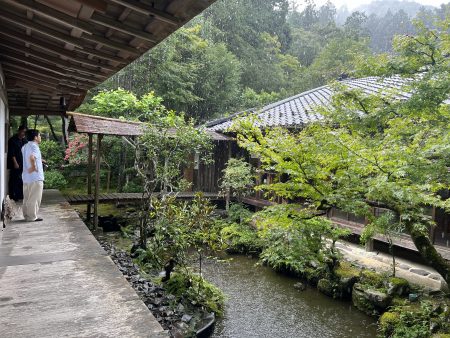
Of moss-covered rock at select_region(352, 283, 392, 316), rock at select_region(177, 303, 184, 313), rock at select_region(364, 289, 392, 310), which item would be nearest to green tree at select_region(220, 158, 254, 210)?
moss-covered rock at select_region(352, 283, 392, 316)

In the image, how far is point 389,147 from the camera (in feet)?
15.4

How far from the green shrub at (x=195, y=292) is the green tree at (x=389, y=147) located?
9.00 feet

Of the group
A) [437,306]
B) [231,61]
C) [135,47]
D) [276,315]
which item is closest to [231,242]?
[276,315]

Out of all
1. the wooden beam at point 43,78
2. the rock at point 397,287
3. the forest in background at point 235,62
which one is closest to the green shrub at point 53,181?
the forest in background at point 235,62

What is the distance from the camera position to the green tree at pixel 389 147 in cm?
434

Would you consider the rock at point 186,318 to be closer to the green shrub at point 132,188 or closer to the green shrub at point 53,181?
the green shrub at point 132,188

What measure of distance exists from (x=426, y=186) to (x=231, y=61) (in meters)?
17.5

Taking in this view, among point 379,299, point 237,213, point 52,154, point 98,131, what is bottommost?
point 379,299

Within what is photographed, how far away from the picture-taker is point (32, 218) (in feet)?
21.9

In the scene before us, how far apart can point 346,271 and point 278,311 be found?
84.1 inches

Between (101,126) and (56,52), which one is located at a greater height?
(56,52)

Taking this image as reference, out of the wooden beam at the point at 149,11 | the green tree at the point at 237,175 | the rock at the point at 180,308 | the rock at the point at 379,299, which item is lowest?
the rock at the point at 379,299

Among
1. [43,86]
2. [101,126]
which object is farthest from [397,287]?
[101,126]

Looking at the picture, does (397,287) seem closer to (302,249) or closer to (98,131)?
(302,249)
